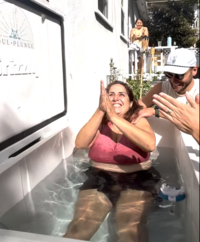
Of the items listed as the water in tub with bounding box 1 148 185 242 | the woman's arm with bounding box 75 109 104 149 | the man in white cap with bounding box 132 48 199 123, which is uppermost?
the man in white cap with bounding box 132 48 199 123

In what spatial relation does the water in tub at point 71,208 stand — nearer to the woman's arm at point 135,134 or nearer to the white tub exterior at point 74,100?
the white tub exterior at point 74,100

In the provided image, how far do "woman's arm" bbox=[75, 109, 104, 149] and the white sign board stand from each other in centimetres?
37

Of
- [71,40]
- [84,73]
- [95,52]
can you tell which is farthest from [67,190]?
[71,40]

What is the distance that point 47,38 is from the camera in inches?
80.6

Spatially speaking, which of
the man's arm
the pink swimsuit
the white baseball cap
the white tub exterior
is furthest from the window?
the man's arm

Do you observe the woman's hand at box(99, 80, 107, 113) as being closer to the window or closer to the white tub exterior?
the white tub exterior

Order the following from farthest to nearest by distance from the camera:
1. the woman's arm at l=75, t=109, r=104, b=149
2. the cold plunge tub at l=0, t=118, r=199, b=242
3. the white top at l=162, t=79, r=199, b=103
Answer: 1. the woman's arm at l=75, t=109, r=104, b=149
2. the cold plunge tub at l=0, t=118, r=199, b=242
3. the white top at l=162, t=79, r=199, b=103

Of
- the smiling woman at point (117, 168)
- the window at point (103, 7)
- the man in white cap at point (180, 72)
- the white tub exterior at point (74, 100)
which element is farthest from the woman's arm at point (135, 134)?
the window at point (103, 7)

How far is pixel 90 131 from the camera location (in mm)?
1744

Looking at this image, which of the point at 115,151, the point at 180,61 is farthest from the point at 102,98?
the point at 180,61

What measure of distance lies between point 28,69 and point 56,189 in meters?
0.85

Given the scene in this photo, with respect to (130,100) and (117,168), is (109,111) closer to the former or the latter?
(130,100)

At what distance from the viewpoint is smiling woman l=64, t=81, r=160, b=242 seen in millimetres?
1464

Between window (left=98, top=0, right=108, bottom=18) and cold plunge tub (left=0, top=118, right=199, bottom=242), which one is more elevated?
window (left=98, top=0, right=108, bottom=18)
